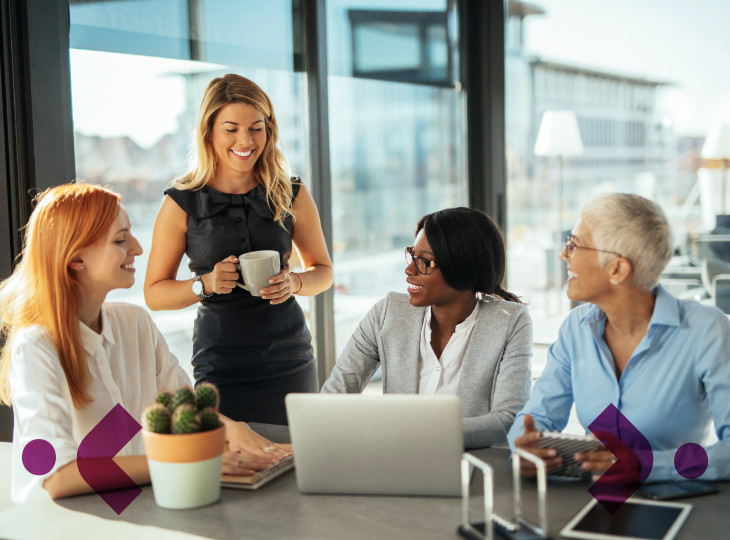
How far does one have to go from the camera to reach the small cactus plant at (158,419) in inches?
58.4

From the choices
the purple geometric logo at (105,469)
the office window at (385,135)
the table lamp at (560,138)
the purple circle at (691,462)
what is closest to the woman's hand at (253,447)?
the purple geometric logo at (105,469)

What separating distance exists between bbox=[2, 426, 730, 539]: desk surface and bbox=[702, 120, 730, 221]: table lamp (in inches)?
107

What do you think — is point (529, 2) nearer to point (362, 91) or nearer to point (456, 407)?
point (362, 91)

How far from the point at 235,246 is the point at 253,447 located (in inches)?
32.3

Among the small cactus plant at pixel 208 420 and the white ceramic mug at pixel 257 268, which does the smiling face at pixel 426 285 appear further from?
the small cactus plant at pixel 208 420

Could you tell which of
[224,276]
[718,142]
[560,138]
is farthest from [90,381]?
[718,142]

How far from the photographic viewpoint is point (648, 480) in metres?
1.63

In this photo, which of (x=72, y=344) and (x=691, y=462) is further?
(x=72, y=344)

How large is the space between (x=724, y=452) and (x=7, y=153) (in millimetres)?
2030

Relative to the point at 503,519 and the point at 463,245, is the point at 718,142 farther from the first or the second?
the point at 503,519

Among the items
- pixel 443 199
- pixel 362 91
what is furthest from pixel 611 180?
pixel 362 91

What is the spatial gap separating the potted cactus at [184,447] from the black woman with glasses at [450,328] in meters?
0.77

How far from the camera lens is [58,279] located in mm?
1777

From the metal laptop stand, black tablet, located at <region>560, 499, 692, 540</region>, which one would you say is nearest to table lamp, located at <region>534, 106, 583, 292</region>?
black tablet, located at <region>560, 499, 692, 540</region>
